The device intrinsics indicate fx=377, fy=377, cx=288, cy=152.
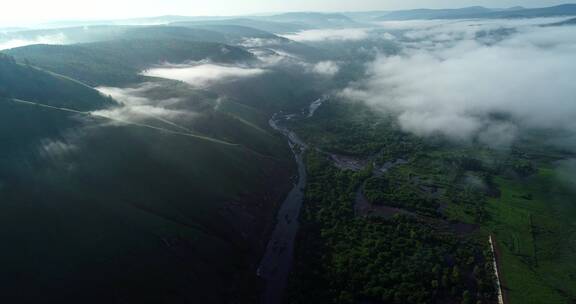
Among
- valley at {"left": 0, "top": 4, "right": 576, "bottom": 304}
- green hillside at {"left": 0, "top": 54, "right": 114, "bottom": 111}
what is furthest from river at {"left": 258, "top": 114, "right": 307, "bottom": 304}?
green hillside at {"left": 0, "top": 54, "right": 114, "bottom": 111}

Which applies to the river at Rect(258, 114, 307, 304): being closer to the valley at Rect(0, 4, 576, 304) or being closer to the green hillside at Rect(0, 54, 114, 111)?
the valley at Rect(0, 4, 576, 304)

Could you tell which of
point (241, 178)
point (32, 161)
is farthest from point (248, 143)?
point (32, 161)

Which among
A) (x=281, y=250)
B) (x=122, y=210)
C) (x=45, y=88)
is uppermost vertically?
(x=45, y=88)

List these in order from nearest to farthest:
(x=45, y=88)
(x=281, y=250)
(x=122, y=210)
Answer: (x=122, y=210), (x=281, y=250), (x=45, y=88)

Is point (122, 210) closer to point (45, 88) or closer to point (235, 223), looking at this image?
point (235, 223)

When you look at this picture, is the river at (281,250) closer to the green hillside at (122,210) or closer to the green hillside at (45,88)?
the green hillside at (122,210)

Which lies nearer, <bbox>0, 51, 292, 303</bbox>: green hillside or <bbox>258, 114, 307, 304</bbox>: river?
<bbox>0, 51, 292, 303</bbox>: green hillside

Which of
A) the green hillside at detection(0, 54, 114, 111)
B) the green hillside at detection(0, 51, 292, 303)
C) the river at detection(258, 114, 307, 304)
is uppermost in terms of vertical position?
the green hillside at detection(0, 54, 114, 111)

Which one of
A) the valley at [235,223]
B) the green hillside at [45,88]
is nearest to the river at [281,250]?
the valley at [235,223]

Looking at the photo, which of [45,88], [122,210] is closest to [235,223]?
[122,210]

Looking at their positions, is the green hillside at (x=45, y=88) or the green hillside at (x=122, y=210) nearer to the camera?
the green hillside at (x=122, y=210)

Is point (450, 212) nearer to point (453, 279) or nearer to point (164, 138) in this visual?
point (453, 279)
